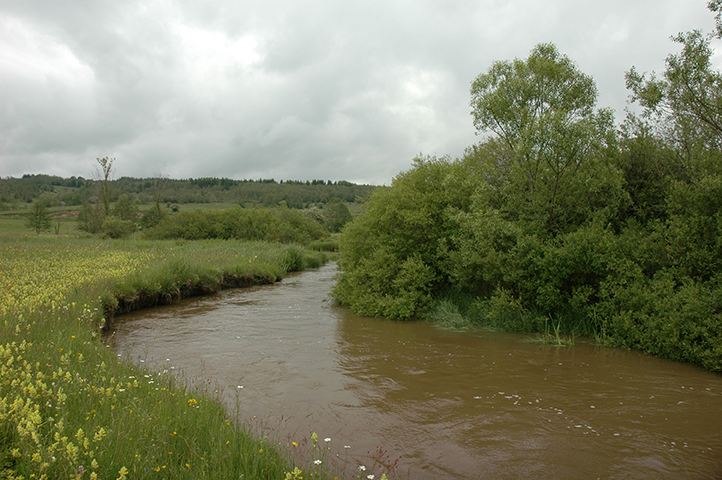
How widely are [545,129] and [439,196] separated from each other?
4512mm

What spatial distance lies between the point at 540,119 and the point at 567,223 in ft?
11.4

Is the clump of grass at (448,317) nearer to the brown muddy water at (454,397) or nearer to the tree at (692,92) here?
the brown muddy water at (454,397)

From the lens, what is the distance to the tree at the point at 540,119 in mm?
13445

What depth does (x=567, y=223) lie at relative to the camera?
14.2m

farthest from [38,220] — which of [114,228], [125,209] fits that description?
[114,228]

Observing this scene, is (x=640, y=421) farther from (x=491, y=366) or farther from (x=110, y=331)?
(x=110, y=331)

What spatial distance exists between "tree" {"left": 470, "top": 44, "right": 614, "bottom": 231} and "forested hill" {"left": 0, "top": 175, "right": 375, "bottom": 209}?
88680 millimetres

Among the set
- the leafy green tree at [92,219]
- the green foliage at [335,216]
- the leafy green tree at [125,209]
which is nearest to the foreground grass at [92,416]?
the leafy green tree at [92,219]

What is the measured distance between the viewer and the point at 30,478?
346 centimetres

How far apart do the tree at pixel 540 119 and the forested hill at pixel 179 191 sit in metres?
88.7

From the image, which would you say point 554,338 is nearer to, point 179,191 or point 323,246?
point 323,246

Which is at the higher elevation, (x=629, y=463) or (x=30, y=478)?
(x=30, y=478)

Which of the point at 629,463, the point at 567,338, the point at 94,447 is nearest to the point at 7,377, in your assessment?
the point at 94,447

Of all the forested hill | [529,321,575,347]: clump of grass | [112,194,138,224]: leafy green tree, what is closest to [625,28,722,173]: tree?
[529,321,575,347]: clump of grass
